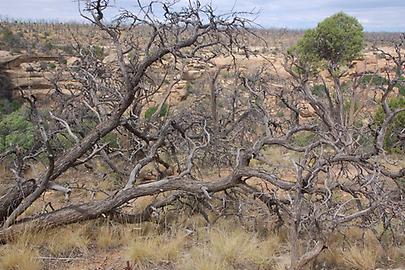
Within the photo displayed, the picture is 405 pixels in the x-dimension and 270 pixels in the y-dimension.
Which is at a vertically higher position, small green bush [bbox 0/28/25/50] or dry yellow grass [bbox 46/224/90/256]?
small green bush [bbox 0/28/25/50]

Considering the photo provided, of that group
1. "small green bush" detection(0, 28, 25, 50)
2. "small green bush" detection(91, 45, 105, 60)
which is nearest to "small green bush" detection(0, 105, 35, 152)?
"small green bush" detection(91, 45, 105, 60)

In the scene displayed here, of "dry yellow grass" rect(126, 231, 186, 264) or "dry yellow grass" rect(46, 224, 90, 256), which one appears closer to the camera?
"dry yellow grass" rect(126, 231, 186, 264)

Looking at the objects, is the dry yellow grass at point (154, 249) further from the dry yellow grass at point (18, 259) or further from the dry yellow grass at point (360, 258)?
the dry yellow grass at point (360, 258)

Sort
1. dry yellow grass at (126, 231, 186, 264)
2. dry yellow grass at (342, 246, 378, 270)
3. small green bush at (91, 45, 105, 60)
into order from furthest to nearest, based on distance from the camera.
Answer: small green bush at (91, 45, 105, 60) → dry yellow grass at (126, 231, 186, 264) → dry yellow grass at (342, 246, 378, 270)

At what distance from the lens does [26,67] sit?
1867 centimetres

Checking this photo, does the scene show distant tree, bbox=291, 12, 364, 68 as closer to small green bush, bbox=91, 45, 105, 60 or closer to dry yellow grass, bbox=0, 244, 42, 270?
small green bush, bbox=91, 45, 105, 60

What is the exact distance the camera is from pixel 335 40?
23078 mm

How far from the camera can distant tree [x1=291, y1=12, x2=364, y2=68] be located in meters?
22.5

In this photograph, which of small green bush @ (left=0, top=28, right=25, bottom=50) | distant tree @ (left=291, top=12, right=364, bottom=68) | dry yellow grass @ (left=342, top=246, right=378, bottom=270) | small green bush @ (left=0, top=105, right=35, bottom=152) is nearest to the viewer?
dry yellow grass @ (left=342, top=246, right=378, bottom=270)

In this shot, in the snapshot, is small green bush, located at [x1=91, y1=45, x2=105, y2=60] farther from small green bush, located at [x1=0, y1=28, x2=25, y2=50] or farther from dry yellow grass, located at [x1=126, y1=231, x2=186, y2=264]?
small green bush, located at [x1=0, y1=28, x2=25, y2=50]

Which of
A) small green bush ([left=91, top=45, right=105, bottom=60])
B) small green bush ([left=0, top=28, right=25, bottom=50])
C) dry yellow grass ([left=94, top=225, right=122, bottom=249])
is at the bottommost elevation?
Answer: dry yellow grass ([left=94, top=225, right=122, bottom=249])

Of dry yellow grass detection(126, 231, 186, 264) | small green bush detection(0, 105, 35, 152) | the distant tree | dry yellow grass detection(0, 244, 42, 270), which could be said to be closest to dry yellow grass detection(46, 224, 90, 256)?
dry yellow grass detection(0, 244, 42, 270)

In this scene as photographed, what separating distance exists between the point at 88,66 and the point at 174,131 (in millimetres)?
Answer: 1468

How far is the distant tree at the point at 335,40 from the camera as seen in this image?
73.7 feet
